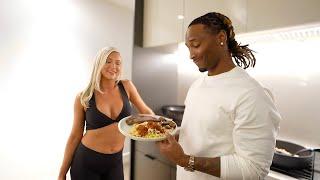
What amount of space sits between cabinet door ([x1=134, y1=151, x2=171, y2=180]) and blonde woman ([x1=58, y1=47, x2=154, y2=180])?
1.33 feet

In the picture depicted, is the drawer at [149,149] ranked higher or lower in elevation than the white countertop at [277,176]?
lower

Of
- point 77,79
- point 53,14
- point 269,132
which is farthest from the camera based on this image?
point 77,79

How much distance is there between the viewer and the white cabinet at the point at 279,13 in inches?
45.8

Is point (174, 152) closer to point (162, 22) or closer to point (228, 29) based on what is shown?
point (228, 29)

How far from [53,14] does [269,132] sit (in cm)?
192

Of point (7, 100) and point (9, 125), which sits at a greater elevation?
point (7, 100)

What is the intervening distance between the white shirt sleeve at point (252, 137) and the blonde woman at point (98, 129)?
0.94 meters

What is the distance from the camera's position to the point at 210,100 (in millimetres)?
923

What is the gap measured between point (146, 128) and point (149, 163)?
3.61ft

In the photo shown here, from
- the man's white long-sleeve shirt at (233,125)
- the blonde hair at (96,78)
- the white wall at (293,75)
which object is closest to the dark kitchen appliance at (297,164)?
the white wall at (293,75)

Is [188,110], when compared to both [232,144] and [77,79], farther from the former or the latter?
[77,79]

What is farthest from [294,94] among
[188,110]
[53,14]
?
[53,14]

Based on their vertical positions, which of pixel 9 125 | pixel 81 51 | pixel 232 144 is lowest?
pixel 9 125

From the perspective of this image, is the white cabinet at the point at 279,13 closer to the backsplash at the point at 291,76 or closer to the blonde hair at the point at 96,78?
the backsplash at the point at 291,76
